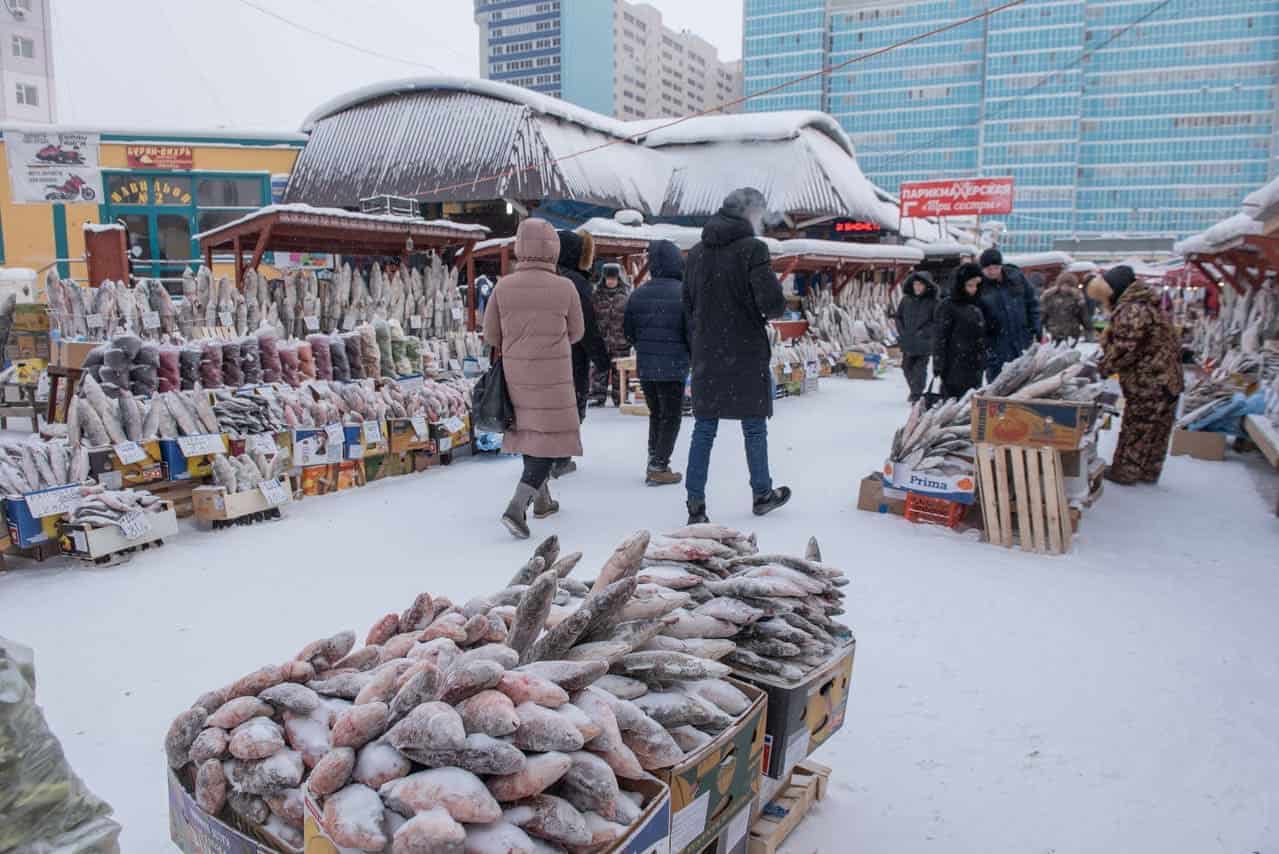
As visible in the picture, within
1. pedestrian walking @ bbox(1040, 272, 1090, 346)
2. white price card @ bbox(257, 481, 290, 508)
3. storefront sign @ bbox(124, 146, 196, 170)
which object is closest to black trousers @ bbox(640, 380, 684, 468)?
white price card @ bbox(257, 481, 290, 508)

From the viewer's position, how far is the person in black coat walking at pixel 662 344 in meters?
5.87

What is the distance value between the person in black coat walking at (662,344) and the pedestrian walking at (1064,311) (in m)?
9.52

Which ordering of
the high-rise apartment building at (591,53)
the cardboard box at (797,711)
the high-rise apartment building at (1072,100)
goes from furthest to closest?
the high-rise apartment building at (591,53) < the high-rise apartment building at (1072,100) < the cardboard box at (797,711)

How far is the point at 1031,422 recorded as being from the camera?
185 inches

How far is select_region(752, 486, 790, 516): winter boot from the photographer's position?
522cm

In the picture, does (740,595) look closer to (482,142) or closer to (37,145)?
(482,142)

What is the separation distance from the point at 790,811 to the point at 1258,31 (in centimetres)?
8767

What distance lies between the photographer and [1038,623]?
363 cm

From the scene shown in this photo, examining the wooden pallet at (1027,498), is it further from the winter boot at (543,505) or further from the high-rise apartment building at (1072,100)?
the high-rise apartment building at (1072,100)

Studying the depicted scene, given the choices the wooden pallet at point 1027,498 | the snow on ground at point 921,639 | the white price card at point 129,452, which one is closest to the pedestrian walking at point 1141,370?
the snow on ground at point 921,639

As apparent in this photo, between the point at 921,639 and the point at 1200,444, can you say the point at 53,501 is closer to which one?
the point at 921,639

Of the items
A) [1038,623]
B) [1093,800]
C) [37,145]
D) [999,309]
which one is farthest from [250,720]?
[37,145]

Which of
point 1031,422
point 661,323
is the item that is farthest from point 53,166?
point 1031,422

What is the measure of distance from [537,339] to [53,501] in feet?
8.41
